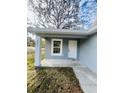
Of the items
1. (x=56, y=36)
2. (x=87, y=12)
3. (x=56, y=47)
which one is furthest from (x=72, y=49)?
(x=87, y=12)

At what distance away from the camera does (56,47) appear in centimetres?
690

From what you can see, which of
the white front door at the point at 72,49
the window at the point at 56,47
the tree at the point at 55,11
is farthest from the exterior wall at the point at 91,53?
the window at the point at 56,47

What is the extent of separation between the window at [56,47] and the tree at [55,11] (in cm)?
198

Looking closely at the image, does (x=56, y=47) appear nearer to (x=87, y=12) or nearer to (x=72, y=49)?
(x=72, y=49)

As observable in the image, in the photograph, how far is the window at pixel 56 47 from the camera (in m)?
6.82

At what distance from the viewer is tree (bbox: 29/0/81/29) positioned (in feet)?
15.2

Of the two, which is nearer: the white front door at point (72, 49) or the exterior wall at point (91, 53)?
the exterior wall at point (91, 53)

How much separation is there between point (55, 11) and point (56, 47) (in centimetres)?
242

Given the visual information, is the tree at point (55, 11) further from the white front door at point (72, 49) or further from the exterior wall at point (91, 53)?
the white front door at point (72, 49)

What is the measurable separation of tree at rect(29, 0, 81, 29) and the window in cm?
198

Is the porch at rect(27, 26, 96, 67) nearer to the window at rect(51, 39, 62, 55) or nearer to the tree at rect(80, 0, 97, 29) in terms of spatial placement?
the window at rect(51, 39, 62, 55)
